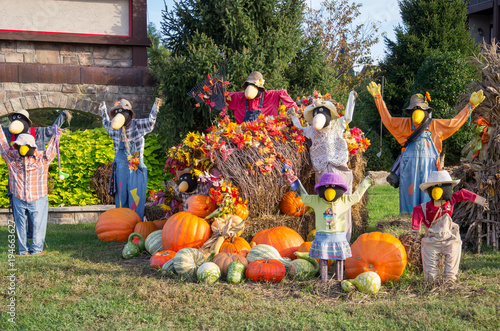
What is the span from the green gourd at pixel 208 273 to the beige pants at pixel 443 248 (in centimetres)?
201

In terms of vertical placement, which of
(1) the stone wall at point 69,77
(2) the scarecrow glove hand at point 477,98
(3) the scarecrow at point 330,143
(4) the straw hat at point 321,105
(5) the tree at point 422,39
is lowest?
(3) the scarecrow at point 330,143

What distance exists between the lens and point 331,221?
4457mm

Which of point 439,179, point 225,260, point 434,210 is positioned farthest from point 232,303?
point 439,179

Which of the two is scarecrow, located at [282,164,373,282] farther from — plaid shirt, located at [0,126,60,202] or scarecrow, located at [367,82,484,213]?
plaid shirt, located at [0,126,60,202]

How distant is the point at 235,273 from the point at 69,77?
24.1 feet

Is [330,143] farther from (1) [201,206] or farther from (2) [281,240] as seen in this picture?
(1) [201,206]

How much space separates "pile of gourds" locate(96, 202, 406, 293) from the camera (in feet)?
14.9

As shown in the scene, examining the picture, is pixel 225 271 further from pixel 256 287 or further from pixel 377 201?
pixel 377 201

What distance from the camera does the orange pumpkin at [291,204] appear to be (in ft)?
20.3

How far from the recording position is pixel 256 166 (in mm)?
5805

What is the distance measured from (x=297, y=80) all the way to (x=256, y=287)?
6.68m

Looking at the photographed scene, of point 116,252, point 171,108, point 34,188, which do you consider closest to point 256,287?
point 116,252

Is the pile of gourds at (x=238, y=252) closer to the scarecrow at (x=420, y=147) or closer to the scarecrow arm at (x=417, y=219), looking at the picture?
the scarecrow arm at (x=417, y=219)

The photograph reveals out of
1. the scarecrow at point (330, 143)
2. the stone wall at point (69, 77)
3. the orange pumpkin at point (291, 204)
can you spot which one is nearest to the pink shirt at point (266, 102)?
the scarecrow at point (330, 143)
